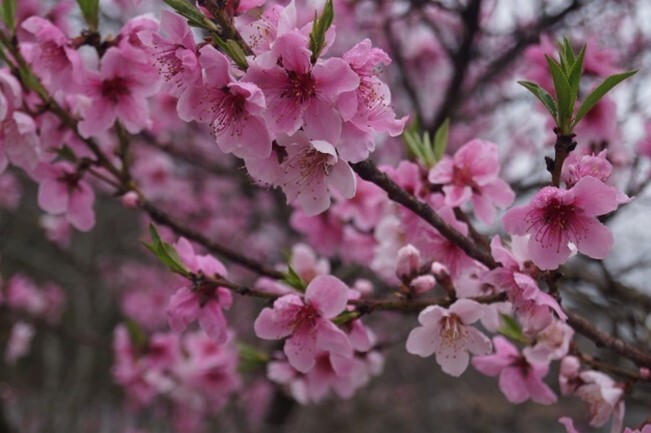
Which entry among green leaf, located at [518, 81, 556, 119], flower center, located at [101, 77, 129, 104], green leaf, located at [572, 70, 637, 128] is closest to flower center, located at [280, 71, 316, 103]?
green leaf, located at [518, 81, 556, 119]

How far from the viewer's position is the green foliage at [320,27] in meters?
1.06

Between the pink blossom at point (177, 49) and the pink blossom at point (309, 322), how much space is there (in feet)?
1.65

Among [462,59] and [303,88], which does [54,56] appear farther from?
[462,59]

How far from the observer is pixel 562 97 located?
1.11m

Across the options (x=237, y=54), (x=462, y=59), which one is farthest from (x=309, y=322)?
(x=462, y=59)

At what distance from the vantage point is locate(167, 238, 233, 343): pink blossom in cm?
145

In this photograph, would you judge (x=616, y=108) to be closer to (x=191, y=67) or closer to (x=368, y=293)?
(x=368, y=293)

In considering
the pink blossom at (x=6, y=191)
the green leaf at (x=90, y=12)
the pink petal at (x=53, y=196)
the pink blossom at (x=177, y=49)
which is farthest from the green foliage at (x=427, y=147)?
the pink blossom at (x=6, y=191)

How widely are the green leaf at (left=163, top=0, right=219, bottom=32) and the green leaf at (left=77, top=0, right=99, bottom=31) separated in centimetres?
64

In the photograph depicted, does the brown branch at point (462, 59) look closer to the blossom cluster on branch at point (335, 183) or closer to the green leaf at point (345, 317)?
the blossom cluster on branch at point (335, 183)

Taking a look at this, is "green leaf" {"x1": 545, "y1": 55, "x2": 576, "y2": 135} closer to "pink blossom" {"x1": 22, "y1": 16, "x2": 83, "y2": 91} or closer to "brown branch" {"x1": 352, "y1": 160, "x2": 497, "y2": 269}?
"brown branch" {"x1": 352, "y1": 160, "x2": 497, "y2": 269}

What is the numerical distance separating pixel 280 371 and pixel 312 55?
121cm

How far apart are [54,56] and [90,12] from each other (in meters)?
0.15

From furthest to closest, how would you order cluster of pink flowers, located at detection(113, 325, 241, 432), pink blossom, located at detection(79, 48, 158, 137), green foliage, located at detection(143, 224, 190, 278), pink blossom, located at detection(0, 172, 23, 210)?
pink blossom, located at detection(0, 172, 23, 210) < cluster of pink flowers, located at detection(113, 325, 241, 432) < pink blossom, located at detection(79, 48, 158, 137) < green foliage, located at detection(143, 224, 190, 278)
